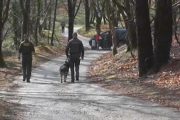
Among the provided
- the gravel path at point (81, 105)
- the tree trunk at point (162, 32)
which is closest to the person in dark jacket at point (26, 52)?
the gravel path at point (81, 105)

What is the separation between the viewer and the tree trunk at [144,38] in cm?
1463

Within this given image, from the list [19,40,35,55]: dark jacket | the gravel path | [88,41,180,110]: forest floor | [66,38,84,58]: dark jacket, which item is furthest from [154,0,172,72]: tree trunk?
[19,40,35,55]: dark jacket

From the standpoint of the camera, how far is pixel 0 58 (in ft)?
75.9

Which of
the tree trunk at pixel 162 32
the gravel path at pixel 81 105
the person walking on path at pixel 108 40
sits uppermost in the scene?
the tree trunk at pixel 162 32

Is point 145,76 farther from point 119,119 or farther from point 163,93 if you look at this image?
point 119,119

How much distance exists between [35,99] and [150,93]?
10.6ft

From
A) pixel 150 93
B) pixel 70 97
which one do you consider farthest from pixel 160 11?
pixel 70 97

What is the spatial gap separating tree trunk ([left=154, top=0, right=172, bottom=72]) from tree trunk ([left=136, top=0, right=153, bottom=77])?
0.40 metres

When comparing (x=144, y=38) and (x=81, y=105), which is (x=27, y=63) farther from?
(x=81, y=105)

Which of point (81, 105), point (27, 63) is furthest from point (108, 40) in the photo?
point (81, 105)

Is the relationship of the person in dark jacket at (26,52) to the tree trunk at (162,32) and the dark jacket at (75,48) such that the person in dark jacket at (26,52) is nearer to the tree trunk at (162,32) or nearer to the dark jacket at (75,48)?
the dark jacket at (75,48)

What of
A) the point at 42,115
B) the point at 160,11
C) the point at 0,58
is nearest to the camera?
the point at 42,115

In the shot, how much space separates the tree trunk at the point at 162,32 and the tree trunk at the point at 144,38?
1.32 ft

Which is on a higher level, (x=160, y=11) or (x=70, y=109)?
(x=160, y=11)
